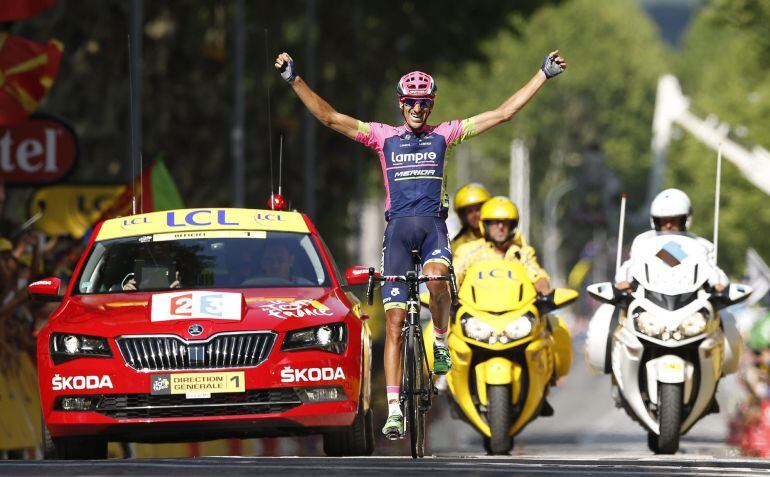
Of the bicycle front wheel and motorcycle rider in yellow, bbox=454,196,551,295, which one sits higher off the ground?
motorcycle rider in yellow, bbox=454,196,551,295

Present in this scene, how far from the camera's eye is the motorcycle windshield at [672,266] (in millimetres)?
15602

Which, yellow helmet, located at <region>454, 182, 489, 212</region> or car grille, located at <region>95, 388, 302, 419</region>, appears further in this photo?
yellow helmet, located at <region>454, 182, 489, 212</region>

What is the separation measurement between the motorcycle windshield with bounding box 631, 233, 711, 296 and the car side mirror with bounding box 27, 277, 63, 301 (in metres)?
3.89

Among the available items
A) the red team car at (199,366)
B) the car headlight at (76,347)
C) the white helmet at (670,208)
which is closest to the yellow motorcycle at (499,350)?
the white helmet at (670,208)

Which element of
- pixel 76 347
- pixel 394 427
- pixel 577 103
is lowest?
pixel 394 427

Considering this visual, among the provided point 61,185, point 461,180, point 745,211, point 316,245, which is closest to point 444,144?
point 316,245

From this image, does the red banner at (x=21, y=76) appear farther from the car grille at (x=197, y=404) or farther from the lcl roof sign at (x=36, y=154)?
the car grille at (x=197, y=404)

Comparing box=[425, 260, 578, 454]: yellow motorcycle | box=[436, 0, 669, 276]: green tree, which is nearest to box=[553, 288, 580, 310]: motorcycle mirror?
box=[425, 260, 578, 454]: yellow motorcycle

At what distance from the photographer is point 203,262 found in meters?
14.6

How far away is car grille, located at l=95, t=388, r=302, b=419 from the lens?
13.4 meters

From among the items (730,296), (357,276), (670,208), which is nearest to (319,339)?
(357,276)

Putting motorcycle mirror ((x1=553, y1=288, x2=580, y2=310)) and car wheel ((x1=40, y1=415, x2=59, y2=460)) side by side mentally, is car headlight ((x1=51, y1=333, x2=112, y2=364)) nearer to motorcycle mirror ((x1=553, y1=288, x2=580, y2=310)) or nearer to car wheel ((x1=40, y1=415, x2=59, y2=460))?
car wheel ((x1=40, y1=415, x2=59, y2=460))

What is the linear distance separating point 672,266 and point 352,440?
8.94 ft

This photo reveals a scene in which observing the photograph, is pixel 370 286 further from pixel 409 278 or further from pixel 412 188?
pixel 412 188
